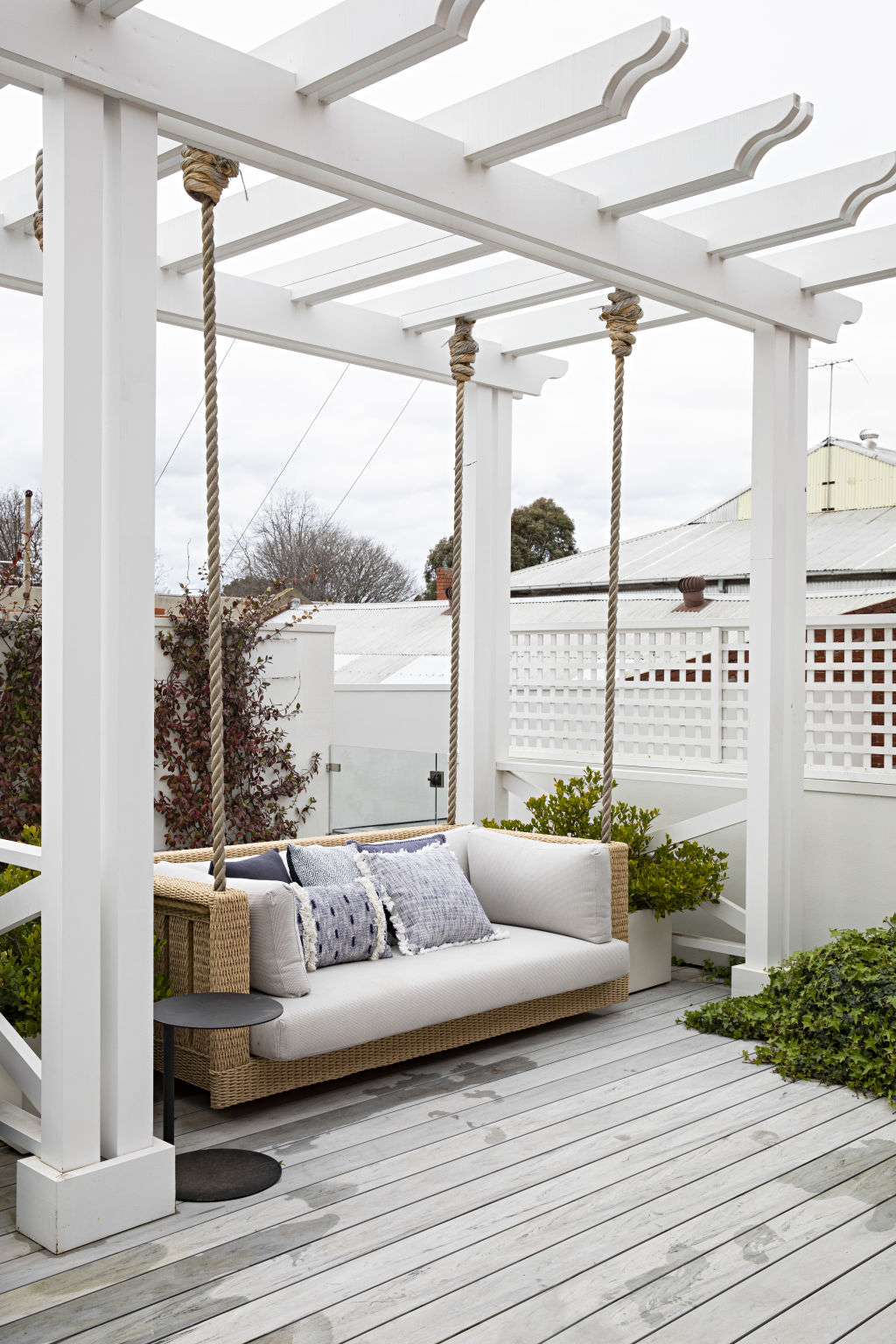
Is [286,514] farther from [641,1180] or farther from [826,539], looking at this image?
[641,1180]

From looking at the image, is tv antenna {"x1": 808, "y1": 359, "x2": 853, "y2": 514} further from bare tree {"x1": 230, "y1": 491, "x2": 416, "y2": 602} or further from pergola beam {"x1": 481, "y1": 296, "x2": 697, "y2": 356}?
pergola beam {"x1": 481, "y1": 296, "x2": 697, "y2": 356}

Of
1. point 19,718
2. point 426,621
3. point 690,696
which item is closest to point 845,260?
point 690,696

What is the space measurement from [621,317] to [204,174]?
5.92ft

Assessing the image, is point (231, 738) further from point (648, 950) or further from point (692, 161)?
point (692, 161)

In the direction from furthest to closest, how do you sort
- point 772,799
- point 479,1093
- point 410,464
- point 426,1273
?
point 410,464 → point 772,799 → point 479,1093 → point 426,1273

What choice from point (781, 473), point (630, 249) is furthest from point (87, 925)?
point (781, 473)

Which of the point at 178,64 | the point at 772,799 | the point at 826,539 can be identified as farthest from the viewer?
the point at 826,539

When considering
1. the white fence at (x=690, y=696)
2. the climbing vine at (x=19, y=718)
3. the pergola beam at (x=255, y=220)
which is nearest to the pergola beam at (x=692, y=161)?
the pergola beam at (x=255, y=220)

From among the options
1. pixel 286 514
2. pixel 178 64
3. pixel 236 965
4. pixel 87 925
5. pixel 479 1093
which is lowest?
pixel 479 1093

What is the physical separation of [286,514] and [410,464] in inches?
152

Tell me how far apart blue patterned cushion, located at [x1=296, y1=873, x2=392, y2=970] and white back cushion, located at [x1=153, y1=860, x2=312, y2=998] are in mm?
215

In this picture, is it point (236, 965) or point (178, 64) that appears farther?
point (236, 965)

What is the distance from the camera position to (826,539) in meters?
16.1

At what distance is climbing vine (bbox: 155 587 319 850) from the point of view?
615 cm
